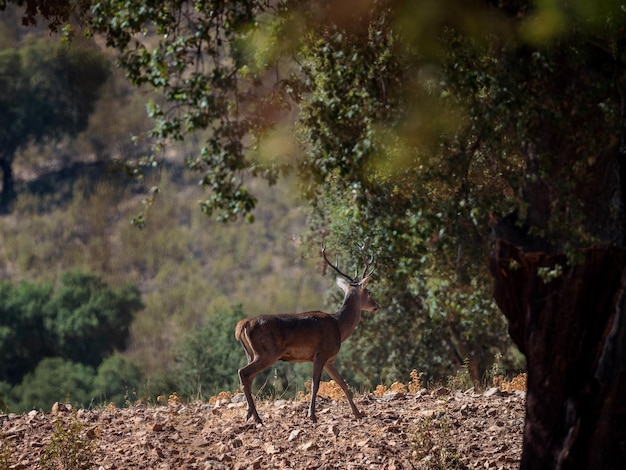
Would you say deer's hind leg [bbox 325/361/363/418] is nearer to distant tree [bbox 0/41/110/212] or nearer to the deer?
the deer

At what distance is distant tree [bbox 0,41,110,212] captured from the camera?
56.4 m

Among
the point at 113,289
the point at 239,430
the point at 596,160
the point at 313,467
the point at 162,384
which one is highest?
the point at 113,289

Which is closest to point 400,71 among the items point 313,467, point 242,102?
point 242,102

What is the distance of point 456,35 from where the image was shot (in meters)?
7.97

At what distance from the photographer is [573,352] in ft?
26.6

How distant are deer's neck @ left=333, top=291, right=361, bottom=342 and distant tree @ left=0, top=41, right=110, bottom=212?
4443 centimetres

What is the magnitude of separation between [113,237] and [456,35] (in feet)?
158

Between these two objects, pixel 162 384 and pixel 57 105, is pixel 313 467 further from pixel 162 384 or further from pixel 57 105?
pixel 57 105

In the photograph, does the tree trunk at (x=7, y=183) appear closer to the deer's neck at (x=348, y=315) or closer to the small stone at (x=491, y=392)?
the deer's neck at (x=348, y=315)

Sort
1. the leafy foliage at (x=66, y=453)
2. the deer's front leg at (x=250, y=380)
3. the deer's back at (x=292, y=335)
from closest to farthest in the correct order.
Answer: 1. the leafy foliage at (x=66, y=453)
2. the deer's front leg at (x=250, y=380)
3. the deer's back at (x=292, y=335)

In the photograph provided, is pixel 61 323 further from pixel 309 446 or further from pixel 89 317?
pixel 309 446

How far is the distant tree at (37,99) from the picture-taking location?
185ft

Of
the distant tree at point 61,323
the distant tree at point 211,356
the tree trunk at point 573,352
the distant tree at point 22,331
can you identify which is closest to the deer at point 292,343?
the tree trunk at point 573,352

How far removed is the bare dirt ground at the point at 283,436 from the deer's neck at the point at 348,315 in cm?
100
